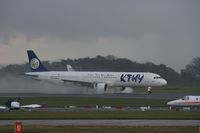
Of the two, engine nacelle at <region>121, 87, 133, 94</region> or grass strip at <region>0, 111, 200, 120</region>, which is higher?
engine nacelle at <region>121, 87, 133, 94</region>

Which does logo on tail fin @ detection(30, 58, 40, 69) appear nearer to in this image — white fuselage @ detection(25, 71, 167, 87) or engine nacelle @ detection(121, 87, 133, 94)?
white fuselage @ detection(25, 71, 167, 87)

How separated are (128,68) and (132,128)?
495ft

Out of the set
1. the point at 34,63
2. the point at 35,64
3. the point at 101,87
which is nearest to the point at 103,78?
the point at 101,87

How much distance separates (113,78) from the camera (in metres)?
120

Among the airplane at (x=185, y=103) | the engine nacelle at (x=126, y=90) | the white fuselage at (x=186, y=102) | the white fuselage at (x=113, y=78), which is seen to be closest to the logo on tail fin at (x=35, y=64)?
the white fuselage at (x=113, y=78)

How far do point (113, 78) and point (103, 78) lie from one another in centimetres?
306

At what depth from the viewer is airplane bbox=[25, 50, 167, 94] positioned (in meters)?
118

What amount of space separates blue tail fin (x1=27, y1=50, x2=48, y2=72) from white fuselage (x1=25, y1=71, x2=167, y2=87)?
4.39 meters

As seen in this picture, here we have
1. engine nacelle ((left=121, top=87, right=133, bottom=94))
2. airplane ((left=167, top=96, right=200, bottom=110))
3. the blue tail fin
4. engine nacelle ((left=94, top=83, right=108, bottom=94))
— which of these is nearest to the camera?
airplane ((left=167, top=96, right=200, bottom=110))

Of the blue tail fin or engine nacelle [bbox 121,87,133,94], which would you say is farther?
the blue tail fin

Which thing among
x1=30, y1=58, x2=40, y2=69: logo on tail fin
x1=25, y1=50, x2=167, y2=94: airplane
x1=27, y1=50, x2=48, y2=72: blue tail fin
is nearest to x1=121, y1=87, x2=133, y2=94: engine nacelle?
x1=25, y1=50, x2=167, y2=94: airplane

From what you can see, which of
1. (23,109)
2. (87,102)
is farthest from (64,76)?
(23,109)

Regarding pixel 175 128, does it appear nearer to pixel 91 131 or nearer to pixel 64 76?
pixel 91 131

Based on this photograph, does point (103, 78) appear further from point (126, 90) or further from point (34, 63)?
point (34, 63)
